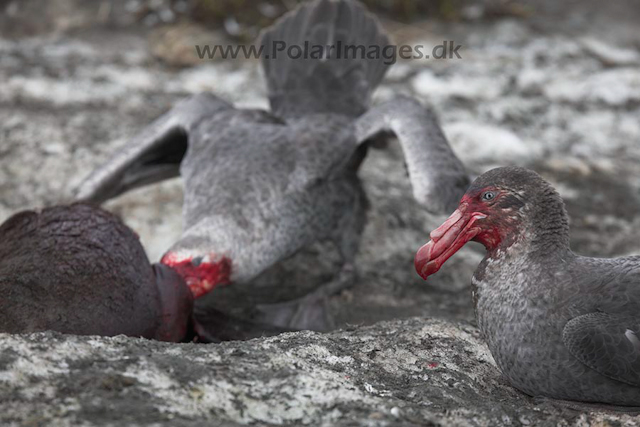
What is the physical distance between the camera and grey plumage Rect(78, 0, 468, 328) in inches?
157

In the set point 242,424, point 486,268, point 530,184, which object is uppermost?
point 530,184

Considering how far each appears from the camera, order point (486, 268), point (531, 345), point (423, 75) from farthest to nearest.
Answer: point (423, 75)
point (486, 268)
point (531, 345)

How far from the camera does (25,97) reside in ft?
19.8

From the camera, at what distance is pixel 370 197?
5.27 m

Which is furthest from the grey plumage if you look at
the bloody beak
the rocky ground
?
the bloody beak

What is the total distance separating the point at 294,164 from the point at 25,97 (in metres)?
2.66

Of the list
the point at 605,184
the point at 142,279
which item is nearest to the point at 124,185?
the point at 142,279

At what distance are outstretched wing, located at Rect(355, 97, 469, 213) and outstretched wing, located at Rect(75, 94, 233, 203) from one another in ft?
3.26

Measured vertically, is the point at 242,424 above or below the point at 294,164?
below

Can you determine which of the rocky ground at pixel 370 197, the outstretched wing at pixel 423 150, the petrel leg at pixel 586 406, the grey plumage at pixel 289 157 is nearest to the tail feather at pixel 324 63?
the grey plumage at pixel 289 157

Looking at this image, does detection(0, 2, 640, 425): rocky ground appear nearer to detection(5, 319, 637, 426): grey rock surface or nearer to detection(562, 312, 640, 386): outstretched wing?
detection(5, 319, 637, 426): grey rock surface

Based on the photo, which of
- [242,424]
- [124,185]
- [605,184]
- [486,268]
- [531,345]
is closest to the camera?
[242,424]

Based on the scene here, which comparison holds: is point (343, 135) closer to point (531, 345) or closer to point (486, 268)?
point (486, 268)

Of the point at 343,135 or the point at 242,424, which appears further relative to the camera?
the point at 343,135
